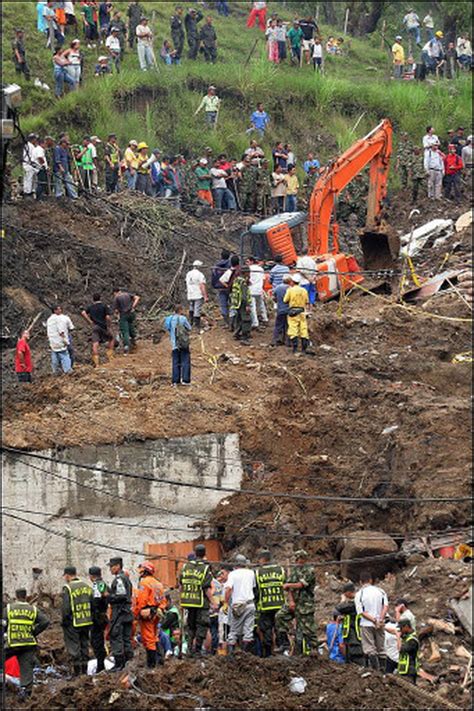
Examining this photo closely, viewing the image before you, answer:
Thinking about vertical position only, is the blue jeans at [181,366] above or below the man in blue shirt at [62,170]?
below

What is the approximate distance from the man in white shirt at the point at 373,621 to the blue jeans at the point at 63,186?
1582 cm

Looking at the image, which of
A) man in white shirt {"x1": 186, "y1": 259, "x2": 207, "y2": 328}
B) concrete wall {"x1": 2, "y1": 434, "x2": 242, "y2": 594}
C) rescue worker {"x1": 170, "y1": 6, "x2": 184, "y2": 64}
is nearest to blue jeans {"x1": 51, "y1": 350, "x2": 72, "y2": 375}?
concrete wall {"x1": 2, "y1": 434, "x2": 242, "y2": 594}

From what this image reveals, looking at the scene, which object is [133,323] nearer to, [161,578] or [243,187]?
[161,578]

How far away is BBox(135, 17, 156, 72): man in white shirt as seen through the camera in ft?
140

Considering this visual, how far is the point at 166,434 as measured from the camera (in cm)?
2764

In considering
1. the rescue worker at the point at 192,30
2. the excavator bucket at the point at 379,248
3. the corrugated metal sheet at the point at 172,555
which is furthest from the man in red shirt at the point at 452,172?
the corrugated metal sheet at the point at 172,555

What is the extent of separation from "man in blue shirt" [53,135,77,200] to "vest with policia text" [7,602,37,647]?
1490 centimetres

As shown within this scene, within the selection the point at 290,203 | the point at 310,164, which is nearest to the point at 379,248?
the point at 290,203

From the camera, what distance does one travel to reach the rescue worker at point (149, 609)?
2156 centimetres

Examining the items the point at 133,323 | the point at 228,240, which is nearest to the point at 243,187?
the point at 228,240

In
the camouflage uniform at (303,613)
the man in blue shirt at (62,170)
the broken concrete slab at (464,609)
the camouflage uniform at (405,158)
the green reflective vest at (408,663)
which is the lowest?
the broken concrete slab at (464,609)

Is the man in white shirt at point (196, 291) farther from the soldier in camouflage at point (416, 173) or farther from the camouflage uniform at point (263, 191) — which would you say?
the soldier in camouflage at point (416, 173)

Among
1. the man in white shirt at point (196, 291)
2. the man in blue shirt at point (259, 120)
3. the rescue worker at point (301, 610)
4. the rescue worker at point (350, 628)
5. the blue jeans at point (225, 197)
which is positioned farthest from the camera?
the man in blue shirt at point (259, 120)

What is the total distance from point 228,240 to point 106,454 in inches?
431
